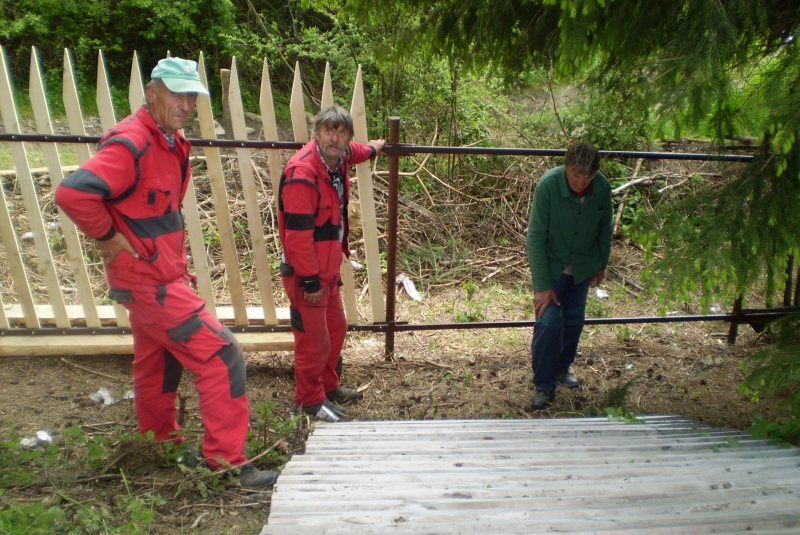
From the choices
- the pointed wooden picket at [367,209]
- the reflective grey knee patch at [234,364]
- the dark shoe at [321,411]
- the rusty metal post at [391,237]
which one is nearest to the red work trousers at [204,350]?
the reflective grey knee patch at [234,364]

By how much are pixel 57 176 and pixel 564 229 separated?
3167 mm

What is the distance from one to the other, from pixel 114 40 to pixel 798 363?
1172 centimetres

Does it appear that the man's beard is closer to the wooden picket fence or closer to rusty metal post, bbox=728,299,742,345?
the wooden picket fence

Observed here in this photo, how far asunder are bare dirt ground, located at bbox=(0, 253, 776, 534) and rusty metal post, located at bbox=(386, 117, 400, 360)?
0.32 m

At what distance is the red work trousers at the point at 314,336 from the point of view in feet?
11.8

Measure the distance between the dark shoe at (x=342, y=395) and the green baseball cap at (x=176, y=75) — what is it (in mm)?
2229

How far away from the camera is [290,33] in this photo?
11.2 metres

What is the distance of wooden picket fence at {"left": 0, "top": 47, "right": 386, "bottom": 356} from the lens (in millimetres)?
3730

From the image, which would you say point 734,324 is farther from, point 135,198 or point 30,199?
point 30,199

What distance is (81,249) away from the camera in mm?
4148

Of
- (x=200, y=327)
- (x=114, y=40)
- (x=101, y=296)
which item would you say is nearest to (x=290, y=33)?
(x=114, y=40)

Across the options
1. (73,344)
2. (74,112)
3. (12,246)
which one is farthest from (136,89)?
(73,344)

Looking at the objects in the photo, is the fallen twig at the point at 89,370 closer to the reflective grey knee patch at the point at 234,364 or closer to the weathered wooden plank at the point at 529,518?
the reflective grey knee patch at the point at 234,364

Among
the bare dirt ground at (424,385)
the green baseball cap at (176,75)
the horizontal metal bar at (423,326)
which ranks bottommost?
the bare dirt ground at (424,385)
